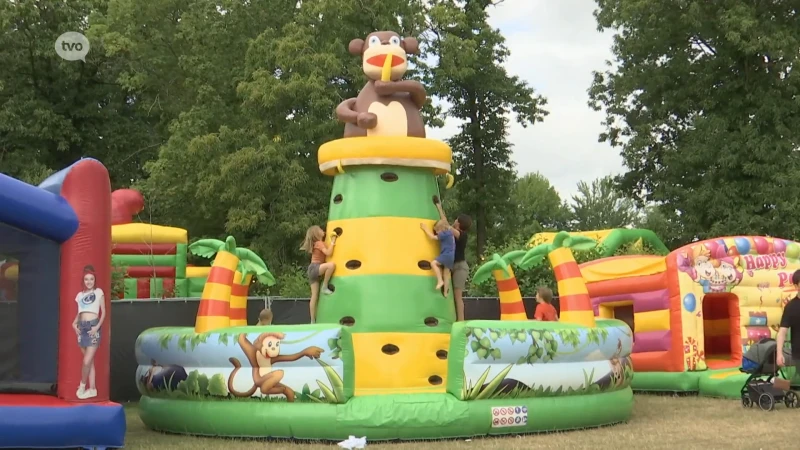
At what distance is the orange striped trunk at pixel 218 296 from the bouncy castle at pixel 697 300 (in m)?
6.30

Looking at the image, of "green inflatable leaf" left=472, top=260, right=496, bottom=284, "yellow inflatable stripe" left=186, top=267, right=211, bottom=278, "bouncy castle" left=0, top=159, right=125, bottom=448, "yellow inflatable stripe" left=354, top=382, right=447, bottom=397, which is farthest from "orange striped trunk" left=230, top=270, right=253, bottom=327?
"yellow inflatable stripe" left=186, top=267, right=211, bottom=278

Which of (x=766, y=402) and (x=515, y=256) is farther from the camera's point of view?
(x=515, y=256)

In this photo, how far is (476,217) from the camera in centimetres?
3073

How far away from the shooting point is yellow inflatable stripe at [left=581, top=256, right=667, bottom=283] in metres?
13.2

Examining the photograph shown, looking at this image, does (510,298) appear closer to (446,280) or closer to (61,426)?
(446,280)

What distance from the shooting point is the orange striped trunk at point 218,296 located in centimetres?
925

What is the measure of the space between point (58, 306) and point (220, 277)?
219 cm

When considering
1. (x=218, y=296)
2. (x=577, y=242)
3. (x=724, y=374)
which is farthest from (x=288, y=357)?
(x=724, y=374)

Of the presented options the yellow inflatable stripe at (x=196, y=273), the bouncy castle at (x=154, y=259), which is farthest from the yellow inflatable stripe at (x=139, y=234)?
the yellow inflatable stripe at (x=196, y=273)

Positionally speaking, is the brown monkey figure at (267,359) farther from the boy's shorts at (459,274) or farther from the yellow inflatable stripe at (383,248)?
the boy's shorts at (459,274)

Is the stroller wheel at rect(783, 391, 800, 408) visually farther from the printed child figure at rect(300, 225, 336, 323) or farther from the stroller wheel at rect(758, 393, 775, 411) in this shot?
the printed child figure at rect(300, 225, 336, 323)

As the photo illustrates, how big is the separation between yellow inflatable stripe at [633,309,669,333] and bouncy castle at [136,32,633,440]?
3.11 metres

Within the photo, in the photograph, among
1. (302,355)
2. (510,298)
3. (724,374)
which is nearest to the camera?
(302,355)

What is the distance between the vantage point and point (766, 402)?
10227 mm
